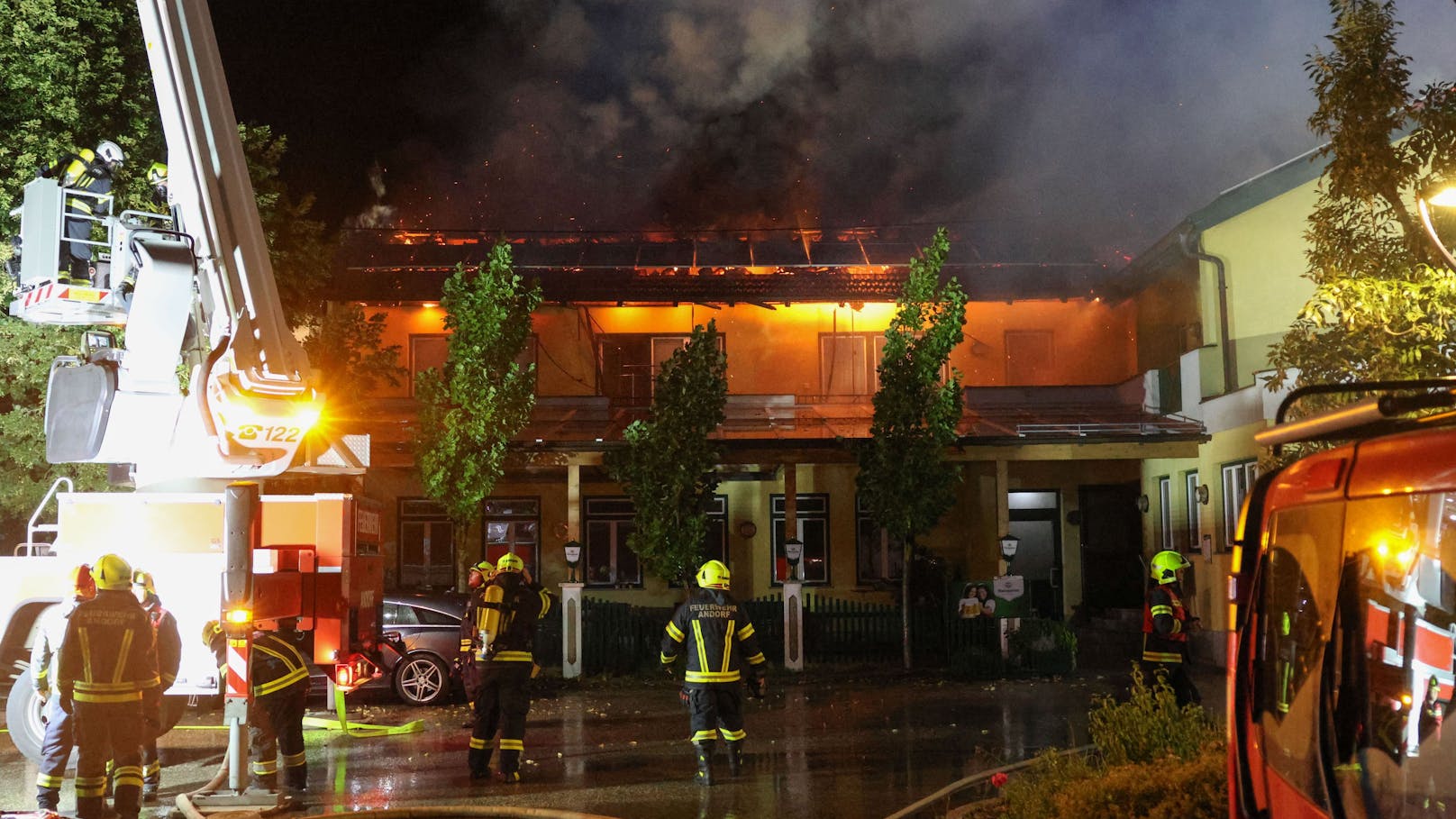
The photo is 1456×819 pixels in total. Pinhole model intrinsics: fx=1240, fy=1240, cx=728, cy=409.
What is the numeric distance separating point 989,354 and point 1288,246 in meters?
6.89

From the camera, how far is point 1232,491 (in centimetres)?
1800

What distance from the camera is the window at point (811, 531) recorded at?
22203 millimetres

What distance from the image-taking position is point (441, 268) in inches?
902

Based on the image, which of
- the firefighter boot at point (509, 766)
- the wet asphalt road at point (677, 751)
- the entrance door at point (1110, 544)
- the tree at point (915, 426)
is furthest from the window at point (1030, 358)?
the firefighter boot at point (509, 766)

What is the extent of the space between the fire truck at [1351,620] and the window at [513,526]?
61.5 ft

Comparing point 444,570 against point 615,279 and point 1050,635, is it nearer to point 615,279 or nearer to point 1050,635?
point 615,279

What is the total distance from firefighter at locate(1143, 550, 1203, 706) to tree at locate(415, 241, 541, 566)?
10.0 meters

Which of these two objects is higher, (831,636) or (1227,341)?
(1227,341)

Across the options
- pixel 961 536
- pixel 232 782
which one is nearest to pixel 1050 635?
pixel 961 536

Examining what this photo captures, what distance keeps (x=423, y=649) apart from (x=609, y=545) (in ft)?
27.3

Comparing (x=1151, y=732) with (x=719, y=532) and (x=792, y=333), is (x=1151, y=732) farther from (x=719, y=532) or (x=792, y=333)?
(x=792, y=333)

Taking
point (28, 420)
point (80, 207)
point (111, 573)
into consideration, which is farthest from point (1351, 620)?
point (28, 420)

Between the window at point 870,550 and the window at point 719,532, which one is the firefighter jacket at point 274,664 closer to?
the window at point 719,532

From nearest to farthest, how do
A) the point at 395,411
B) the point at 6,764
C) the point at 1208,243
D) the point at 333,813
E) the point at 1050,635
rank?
the point at 333,813 → the point at 6,764 → the point at 1050,635 → the point at 1208,243 → the point at 395,411
